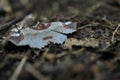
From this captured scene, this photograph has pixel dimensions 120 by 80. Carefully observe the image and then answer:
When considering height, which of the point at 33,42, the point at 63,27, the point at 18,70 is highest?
the point at 63,27

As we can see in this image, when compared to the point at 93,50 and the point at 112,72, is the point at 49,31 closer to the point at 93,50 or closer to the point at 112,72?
the point at 93,50

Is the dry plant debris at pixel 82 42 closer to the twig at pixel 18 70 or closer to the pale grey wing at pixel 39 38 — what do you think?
the pale grey wing at pixel 39 38

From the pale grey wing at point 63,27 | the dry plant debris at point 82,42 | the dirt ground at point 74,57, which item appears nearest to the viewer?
the dirt ground at point 74,57

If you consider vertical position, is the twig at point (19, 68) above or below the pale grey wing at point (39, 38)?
below

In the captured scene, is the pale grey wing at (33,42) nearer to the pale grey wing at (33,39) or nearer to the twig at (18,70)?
the pale grey wing at (33,39)

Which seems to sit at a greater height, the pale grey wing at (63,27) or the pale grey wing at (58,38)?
the pale grey wing at (63,27)

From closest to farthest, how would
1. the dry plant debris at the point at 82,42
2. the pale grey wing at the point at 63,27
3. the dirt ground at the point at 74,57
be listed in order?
the dirt ground at the point at 74,57, the dry plant debris at the point at 82,42, the pale grey wing at the point at 63,27

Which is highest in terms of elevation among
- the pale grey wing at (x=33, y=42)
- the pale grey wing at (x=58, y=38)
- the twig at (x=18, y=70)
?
the pale grey wing at (x=58, y=38)

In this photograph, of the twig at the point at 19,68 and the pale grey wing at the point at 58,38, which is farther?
the pale grey wing at the point at 58,38

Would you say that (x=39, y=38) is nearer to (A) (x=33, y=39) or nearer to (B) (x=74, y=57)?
(A) (x=33, y=39)

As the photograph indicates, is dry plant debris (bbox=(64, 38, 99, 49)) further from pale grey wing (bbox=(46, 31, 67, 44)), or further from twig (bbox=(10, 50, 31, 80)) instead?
twig (bbox=(10, 50, 31, 80))

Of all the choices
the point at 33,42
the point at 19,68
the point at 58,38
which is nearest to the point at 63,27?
the point at 58,38

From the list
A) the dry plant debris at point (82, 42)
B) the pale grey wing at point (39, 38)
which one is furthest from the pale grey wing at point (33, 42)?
the dry plant debris at point (82, 42)
